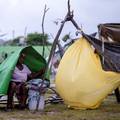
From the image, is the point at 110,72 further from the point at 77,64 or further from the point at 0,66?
the point at 0,66

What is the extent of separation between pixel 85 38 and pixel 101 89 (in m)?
1.54

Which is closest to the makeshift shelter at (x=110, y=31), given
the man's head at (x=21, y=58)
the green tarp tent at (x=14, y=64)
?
the green tarp tent at (x=14, y=64)

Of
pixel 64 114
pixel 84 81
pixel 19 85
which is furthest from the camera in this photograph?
pixel 19 85

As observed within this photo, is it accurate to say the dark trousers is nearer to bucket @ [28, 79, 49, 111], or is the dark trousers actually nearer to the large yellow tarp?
bucket @ [28, 79, 49, 111]

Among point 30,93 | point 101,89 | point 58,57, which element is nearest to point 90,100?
point 101,89

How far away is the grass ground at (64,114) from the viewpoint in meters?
12.0

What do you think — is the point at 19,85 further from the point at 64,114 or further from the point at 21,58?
the point at 64,114

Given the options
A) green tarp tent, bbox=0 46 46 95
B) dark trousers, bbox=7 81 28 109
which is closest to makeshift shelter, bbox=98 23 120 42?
green tarp tent, bbox=0 46 46 95

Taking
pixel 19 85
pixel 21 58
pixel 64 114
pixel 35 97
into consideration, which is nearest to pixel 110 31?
pixel 21 58

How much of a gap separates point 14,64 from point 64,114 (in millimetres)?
1924

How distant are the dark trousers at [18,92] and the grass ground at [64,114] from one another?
1.01ft

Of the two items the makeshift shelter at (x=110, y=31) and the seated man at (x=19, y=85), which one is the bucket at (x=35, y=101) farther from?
the makeshift shelter at (x=110, y=31)

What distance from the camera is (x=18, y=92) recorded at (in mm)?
13688

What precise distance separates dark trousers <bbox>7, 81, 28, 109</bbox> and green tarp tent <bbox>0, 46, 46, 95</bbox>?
0.23 metres
